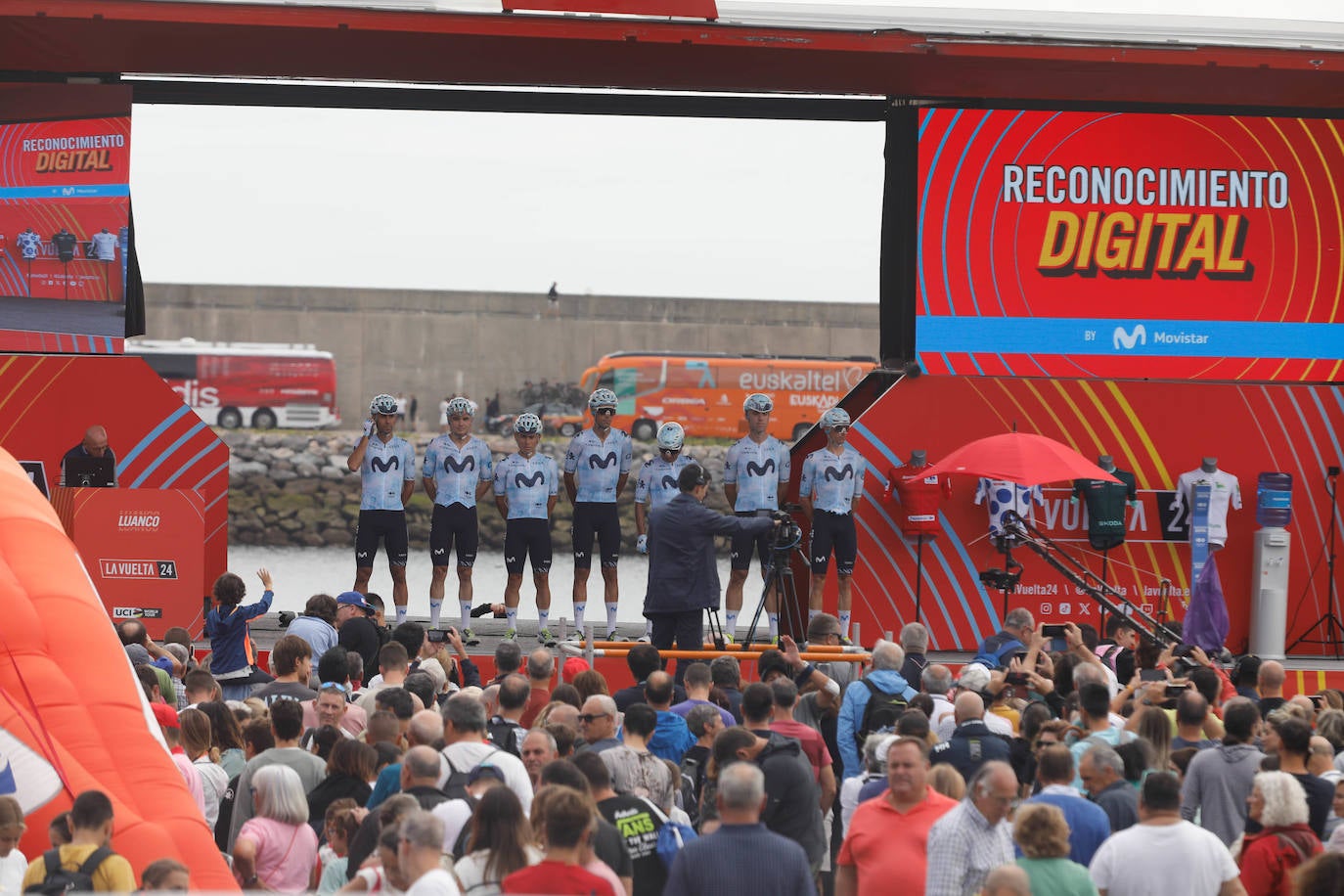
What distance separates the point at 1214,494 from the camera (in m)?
14.9

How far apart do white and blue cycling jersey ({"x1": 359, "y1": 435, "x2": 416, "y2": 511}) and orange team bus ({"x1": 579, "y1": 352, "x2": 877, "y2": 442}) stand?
36017 millimetres

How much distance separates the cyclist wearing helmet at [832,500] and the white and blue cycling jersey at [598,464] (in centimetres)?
159

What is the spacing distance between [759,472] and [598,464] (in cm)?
139

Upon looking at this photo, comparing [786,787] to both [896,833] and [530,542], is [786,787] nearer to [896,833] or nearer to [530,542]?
[896,833]

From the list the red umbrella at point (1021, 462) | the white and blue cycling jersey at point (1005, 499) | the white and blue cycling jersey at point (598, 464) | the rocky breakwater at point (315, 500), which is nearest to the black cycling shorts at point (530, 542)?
the white and blue cycling jersey at point (598, 464)

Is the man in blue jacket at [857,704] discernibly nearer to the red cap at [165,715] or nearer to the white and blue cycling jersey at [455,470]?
the red cap at [165,715]

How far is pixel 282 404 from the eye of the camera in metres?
53.8

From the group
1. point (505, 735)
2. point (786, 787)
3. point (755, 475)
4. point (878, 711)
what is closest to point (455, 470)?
point (755, 475)

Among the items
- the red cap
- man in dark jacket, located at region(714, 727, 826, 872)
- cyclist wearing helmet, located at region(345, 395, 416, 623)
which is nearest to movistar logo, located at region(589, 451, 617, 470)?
cyclist wearing helmet, located at region(345, 395, 416, 623)

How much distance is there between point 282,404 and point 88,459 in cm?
4010

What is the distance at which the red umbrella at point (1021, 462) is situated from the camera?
13375mm

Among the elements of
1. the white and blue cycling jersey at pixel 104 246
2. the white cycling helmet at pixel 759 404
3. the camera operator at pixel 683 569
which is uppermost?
the white and blue cycling jersey at pixel 104 246

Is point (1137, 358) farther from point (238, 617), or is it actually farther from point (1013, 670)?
point (238, 617)

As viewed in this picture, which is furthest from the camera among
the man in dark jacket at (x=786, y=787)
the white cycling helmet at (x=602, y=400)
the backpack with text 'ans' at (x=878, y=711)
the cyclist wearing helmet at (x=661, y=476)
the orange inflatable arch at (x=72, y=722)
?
the white cycling helmet at (x=602, y=400)
